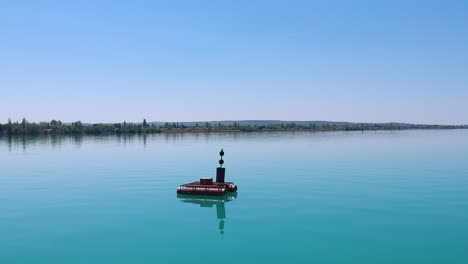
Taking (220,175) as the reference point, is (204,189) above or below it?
below

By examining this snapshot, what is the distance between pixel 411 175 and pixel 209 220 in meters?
34.0

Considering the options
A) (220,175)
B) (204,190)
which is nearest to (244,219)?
(204,190)

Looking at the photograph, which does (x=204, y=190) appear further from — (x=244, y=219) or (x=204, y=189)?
(x=244, y=219)

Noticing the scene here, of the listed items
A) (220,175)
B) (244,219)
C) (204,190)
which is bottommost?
(244,219)

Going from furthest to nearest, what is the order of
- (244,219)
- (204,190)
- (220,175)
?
(220,175) < (204,190) < (244,219)

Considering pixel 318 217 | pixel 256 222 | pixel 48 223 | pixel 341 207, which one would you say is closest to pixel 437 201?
pixel 341 207

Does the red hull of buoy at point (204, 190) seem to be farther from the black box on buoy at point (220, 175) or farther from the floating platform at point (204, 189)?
the black box on buoy at point (220, 175)

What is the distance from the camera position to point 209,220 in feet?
105

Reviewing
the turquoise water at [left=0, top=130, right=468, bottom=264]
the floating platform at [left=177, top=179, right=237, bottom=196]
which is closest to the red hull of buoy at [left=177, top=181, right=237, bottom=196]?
the floating platform at [left=177, top=179, right=237, bottom=196]

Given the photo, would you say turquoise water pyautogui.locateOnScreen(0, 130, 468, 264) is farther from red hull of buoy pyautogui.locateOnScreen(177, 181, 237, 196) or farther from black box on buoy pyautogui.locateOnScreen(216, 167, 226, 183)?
black box on buoy pyautogui.locateOnScreen(216, 167, 226, 183)

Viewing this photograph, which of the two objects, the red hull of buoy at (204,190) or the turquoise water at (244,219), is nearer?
the turquoise water at (244,219)

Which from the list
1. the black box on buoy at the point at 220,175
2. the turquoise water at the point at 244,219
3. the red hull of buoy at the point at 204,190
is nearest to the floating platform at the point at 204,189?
the red hull of buoy at the point at 204,190

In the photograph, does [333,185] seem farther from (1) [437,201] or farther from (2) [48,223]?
(2) [48,223]

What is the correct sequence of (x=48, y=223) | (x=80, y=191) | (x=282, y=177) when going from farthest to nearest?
(x=282, y=177)
(x=80, y=191)
(x=48, y=223)
